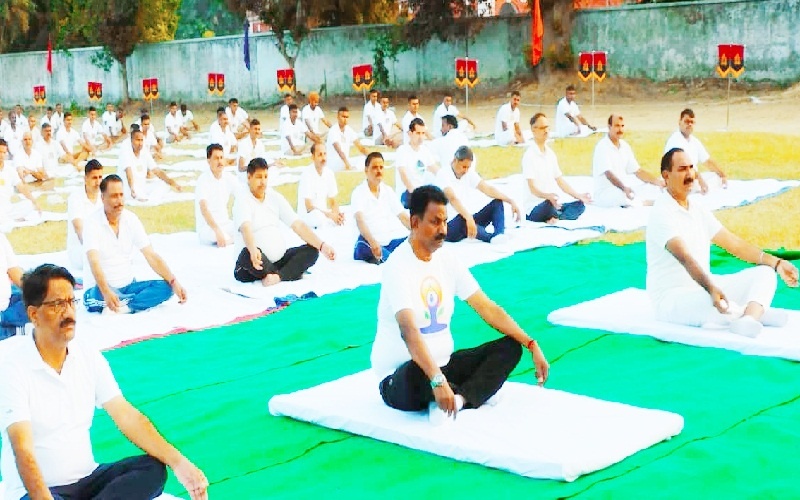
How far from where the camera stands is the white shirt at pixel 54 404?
3.29 m

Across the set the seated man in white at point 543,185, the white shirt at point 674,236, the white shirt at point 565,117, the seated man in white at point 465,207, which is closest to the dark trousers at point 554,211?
the seated man in white at point 543,185

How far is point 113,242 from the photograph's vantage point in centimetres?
691

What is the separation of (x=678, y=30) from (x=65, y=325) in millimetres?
20285

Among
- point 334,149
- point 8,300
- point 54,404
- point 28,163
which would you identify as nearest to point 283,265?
point 8,300

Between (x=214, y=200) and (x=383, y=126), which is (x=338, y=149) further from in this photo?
(x=214, y=200)

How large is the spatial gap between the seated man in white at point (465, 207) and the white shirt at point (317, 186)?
1.03 metres

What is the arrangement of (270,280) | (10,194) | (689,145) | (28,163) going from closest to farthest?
1. (270,280)
2. (689,145)
3. (10,194)
4. (28,163)

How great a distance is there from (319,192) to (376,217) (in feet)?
4.13

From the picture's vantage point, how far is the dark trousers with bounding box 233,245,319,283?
7633 mm

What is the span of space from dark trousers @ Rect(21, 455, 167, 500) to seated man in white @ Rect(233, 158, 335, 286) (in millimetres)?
3977

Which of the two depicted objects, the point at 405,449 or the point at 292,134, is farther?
the point at 292,134

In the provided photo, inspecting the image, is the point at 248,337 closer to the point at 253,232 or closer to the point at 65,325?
the point at 253,232

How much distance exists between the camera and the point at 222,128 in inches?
585

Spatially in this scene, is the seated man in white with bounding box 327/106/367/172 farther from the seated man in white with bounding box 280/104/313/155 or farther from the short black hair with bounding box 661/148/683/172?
the short black hair with bounding box 661/148/683/172
